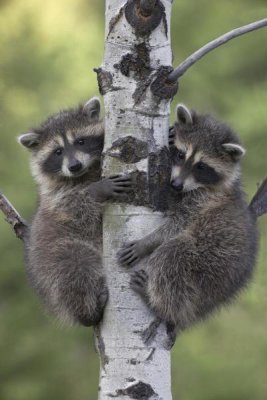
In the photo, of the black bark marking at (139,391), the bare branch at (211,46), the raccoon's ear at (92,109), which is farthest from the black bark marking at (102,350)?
the raccoon's ear at (92,109)

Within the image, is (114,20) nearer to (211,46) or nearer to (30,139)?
(211,46)

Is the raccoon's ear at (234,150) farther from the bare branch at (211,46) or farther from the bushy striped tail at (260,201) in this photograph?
the bare branch at (211,46)

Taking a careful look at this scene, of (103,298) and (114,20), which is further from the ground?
(114,20)

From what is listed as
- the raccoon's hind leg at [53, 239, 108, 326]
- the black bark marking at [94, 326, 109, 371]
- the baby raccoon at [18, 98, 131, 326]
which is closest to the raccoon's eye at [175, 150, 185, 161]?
the baby raccoon at [18, 98, 131, 326]

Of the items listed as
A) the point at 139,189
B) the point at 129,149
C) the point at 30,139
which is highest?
the point at 129,149

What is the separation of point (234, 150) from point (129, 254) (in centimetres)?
105

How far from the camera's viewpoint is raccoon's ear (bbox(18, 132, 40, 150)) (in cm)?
454

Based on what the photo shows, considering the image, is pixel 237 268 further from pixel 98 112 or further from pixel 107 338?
pixel 98 112

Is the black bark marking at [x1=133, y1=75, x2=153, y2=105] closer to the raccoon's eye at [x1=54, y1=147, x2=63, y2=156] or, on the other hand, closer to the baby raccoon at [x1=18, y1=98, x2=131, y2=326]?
the baby raccoon at [x1=18, y1=98, x2=131, y2=326]

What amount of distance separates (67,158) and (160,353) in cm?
122

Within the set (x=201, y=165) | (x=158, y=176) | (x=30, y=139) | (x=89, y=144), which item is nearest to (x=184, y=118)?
(x=201, y=165)

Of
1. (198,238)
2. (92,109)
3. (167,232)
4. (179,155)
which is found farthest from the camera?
(92,109)

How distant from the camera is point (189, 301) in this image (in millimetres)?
3631

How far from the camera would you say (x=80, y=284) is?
3607 millimetres
